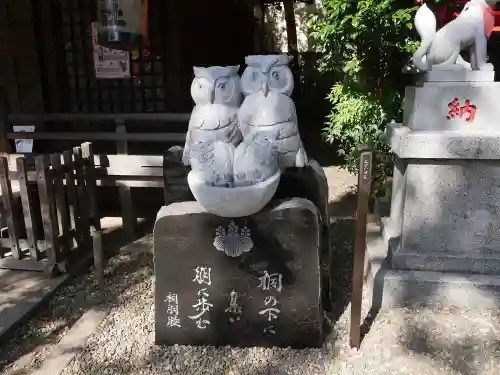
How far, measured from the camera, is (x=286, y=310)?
298cm

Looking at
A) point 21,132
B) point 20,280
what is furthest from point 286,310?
point 21,132

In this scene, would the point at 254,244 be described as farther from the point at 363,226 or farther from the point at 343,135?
the point at 343,135

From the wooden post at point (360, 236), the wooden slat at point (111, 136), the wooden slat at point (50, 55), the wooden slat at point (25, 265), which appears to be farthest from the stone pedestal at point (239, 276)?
the wooden slat at point (50, 55)

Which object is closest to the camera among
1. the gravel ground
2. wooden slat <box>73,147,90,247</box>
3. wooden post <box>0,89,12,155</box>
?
the gravel ground

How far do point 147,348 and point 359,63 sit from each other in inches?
145

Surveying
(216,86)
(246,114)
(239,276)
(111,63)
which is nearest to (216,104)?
(216,86)

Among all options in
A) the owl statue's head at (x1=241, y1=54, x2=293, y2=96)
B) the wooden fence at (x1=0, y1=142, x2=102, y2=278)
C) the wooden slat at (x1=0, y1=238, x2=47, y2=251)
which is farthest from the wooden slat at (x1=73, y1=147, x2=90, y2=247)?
the owl statue's head at (x1=241, y1=54, x2=293, y2=96)

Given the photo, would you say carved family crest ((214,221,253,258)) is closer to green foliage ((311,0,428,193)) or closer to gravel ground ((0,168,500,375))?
gravel ground ((0,168,500,375))

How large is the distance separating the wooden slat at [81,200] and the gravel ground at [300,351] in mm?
988

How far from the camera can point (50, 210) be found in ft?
12.9

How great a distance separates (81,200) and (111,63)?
2.37 meters

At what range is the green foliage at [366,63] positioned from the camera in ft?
13.6

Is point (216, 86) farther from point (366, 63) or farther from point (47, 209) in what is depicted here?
point (366, 63)

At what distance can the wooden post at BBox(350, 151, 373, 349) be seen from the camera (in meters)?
2.56
